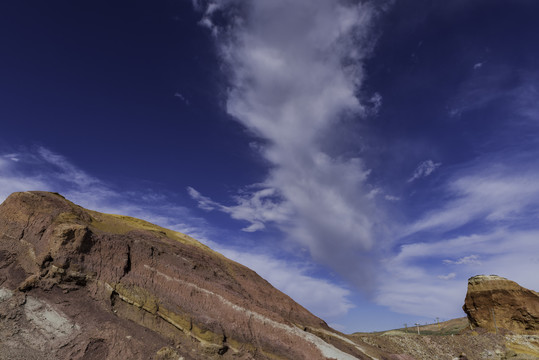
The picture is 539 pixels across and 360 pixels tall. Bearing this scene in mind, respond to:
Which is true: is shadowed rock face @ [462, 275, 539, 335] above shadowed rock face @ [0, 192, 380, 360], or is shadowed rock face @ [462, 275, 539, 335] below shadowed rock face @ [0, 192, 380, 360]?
above

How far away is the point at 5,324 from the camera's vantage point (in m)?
11.4

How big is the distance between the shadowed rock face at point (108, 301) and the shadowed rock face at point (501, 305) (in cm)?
3902

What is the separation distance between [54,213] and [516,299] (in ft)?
176

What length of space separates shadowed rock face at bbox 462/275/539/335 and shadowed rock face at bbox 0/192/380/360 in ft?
128

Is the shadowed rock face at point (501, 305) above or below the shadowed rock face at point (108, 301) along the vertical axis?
above

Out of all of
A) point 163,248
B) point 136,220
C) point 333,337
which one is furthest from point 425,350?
point 136,220

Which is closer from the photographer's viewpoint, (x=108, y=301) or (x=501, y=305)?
(x=108, y=301)

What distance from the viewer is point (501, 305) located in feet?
138

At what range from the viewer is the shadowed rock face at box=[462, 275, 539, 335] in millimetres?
40000

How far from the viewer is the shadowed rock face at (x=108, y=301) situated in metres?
12.0

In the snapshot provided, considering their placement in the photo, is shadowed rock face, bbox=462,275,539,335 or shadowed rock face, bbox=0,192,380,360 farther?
shadowed rock face, bbox=462,275,539,335

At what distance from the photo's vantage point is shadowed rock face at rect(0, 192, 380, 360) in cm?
1203

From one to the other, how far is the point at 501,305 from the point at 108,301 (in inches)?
1976

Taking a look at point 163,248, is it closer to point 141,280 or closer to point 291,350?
point 141,280
